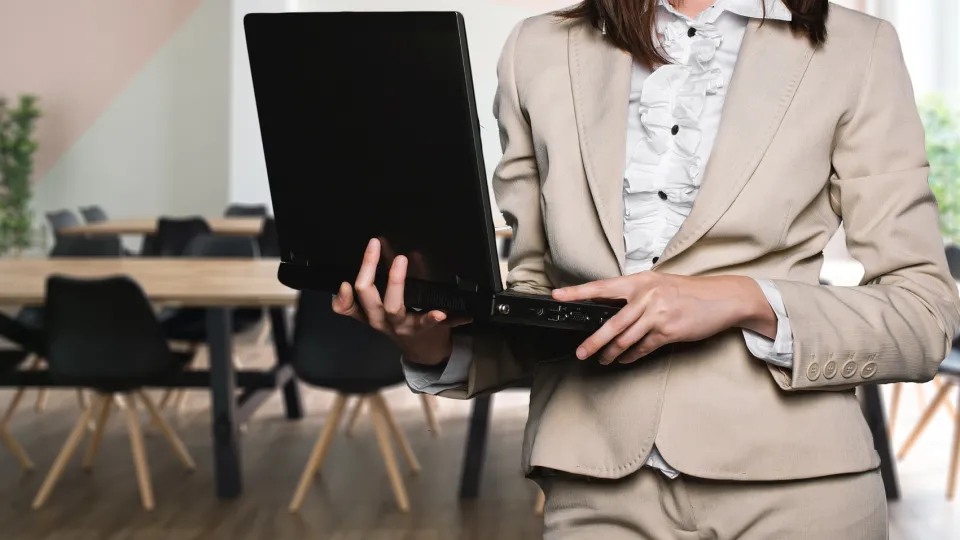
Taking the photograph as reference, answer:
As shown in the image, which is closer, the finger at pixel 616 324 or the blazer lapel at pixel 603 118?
the finger at pixel 616 324

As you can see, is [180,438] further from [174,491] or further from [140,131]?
[140,131]

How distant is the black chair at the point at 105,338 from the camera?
12.5 feet

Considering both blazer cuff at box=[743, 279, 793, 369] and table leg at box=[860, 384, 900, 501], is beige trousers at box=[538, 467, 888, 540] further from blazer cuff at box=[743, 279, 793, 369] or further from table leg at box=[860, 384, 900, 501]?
table leg at box=[860, 384, 900, 501]

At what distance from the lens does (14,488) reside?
13.9ft

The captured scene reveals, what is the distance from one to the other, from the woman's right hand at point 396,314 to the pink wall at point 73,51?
9428 millimetres

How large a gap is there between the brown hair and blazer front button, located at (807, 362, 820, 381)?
1.04 ft

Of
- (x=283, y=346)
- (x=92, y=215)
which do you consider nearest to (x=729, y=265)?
(x=283, y=346)

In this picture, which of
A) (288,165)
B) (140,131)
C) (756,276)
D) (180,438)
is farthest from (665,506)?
(140,131)

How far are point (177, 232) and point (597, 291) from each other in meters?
6.38

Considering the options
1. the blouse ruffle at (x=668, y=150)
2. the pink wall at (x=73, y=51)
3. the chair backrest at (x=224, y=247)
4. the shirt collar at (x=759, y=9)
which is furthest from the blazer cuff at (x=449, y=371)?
the pink wall at (x=73, y=51)

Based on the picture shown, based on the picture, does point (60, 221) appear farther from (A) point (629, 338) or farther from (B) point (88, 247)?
(A) point (629, 338)

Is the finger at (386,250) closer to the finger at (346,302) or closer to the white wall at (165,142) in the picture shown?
the finger at (346,302)

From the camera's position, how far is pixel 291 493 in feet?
13.7

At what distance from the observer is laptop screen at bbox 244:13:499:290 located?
0.96m
